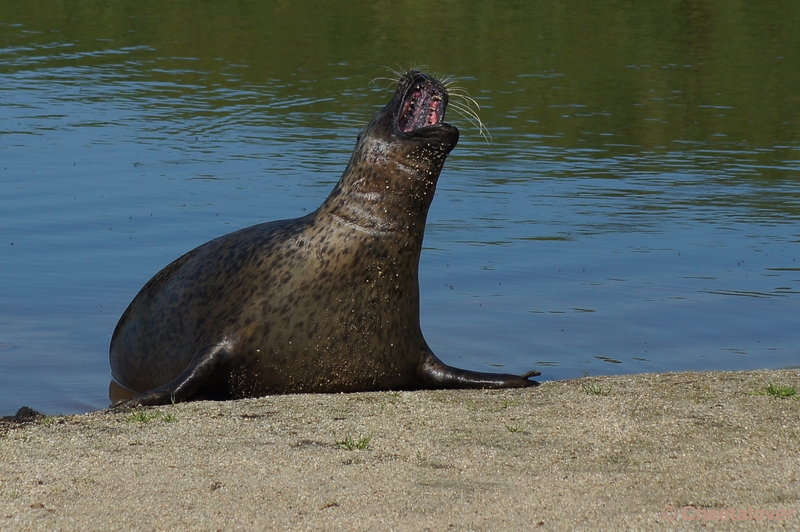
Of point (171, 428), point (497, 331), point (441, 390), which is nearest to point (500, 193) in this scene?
point (497, 331)

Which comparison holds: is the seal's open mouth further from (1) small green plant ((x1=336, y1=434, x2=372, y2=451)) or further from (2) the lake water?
(1) small green plant ((x1=336, y1=434, x2=372, y2=451))

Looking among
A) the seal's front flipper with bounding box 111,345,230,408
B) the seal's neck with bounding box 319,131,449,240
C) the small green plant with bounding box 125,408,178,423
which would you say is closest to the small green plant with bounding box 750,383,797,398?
the seal's neck with bounding box 319,131,449,240

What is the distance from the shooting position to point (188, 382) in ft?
22.1

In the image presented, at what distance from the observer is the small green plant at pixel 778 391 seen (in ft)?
21.1

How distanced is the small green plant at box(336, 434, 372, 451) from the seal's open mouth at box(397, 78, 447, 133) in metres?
2.15

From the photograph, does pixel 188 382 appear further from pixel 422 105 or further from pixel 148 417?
pixel 422 105

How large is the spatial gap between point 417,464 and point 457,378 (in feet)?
6.32

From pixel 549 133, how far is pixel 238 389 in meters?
10.6

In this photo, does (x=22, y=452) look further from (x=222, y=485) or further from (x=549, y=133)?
(x=549, y=133)

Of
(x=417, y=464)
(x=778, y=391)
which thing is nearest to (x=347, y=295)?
(x=417, y=464)

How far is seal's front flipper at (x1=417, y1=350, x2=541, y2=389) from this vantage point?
714cm

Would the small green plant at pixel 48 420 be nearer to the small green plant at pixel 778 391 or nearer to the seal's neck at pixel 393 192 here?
the seal's neck at pixel 393 192

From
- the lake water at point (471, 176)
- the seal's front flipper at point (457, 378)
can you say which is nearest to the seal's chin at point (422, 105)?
the seal's front flipper at point (457, 378)

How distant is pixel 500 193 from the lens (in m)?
13.4
